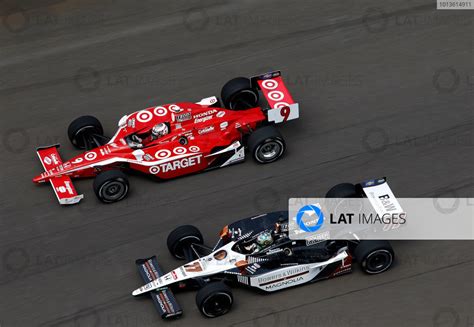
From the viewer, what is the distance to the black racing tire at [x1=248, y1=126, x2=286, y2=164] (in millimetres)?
17188

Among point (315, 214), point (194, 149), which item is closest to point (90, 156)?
point (194, 149)

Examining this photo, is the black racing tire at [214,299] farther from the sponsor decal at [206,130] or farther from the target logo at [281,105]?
the target logo at [281,105]

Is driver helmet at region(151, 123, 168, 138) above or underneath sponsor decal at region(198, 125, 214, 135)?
above

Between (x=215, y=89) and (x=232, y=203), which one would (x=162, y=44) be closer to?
(x=215, y=89)

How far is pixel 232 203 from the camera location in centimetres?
1680

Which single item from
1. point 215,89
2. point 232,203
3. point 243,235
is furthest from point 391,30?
point 243,235

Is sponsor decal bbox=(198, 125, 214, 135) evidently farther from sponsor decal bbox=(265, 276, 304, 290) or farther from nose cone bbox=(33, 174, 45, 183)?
sponsor decal bbox=(265, 276, 304, 290)

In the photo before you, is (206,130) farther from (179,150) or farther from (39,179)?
(39,179)

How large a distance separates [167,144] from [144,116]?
891 millimetres

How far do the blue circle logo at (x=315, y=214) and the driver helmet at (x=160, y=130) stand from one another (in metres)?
3.87

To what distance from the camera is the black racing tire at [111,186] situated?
54.1 feet

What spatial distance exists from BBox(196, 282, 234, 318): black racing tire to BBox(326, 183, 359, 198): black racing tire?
285 centimetres

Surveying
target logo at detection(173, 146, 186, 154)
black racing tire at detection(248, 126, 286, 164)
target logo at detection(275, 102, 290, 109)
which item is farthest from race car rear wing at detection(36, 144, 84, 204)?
target logo at detection(275, 102, 290, 109)

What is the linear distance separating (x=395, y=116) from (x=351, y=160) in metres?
1.96
